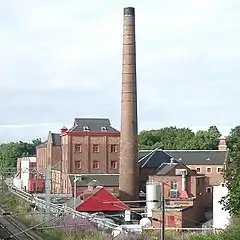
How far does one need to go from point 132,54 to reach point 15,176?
171 ft

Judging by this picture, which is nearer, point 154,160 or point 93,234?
point 93,234

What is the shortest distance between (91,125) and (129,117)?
14.4 metres

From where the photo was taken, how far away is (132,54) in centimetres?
5181

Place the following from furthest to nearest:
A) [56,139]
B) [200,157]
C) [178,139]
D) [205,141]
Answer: [178,139] → [205,141] → [56,139] → [200,157]

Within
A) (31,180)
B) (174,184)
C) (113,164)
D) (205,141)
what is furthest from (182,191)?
(205,141)

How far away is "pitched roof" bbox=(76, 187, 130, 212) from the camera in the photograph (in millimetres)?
49844

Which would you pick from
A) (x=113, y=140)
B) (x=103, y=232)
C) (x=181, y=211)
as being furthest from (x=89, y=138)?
(x=103, y=232)

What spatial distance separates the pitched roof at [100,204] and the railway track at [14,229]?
17.1ft

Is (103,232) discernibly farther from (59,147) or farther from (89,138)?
(59,147)

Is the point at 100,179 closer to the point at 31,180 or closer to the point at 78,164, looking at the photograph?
the point at 78,164

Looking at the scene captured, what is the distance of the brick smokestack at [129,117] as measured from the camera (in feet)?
170

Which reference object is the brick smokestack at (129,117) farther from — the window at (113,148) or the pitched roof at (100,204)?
the window at (113,148)

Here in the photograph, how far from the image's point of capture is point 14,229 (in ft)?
148

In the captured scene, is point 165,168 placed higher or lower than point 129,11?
lower
